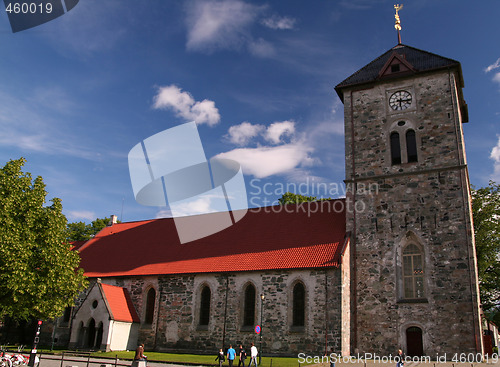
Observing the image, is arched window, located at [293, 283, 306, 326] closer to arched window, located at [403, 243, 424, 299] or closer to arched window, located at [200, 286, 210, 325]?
arched window, located at [403, 243, 424, 299]

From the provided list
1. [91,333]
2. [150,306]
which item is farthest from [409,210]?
[91,333]

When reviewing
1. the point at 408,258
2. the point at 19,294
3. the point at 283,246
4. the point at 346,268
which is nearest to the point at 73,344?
the point at 19,294

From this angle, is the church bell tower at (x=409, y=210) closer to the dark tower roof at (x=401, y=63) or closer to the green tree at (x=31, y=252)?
the dark tower roof at (x=401, y=63)

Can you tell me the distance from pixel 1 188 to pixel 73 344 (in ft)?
37.9

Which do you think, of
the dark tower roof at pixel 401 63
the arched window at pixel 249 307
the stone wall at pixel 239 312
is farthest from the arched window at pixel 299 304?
the dark tower roof at pixel 401 63

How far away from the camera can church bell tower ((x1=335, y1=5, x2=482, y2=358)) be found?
22.6 metres

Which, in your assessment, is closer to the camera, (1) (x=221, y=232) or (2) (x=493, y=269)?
(1) (x=221, y=232)

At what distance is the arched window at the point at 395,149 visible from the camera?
2669 cm

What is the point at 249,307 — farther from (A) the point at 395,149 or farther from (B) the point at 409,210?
(A) the point at 395,149

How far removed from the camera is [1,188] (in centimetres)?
2412

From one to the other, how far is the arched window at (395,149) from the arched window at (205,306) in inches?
564

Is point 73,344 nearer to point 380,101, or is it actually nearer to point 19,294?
point 19,294

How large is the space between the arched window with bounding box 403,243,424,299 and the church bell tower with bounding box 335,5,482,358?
53mm

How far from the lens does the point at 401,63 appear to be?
28.2m
